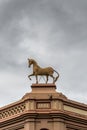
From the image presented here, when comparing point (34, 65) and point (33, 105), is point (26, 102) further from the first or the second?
point (34, 65)

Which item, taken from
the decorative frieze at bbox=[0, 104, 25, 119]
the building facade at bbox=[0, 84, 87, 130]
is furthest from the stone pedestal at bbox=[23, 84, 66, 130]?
the decorative frieze at bbox=[0, 104, 25, 119]

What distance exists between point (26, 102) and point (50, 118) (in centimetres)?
288

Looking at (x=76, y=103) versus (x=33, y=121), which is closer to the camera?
A: (x=33, y=121)

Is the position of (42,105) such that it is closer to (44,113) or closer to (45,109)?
(45,109)

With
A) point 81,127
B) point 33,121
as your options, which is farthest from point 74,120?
point 33,121

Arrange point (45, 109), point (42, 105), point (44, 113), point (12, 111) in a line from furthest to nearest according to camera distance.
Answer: point (12, 111)
point (42, 105)
point (45, 109)
point (44, 113)

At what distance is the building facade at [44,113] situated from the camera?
45406 millimetres

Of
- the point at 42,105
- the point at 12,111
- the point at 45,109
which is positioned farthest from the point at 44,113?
the point at 12,111

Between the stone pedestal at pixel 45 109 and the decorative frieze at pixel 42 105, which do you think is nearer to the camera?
the stone pedestal at pixel 45 109

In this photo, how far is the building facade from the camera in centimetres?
4541

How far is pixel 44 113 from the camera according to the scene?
45562 mm

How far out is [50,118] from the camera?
150ft

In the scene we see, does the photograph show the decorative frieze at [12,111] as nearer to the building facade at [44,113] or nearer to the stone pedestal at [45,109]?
the building facade at [44,113]

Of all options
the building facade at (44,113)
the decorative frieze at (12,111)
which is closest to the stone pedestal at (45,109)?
the building facade at (44,113)
